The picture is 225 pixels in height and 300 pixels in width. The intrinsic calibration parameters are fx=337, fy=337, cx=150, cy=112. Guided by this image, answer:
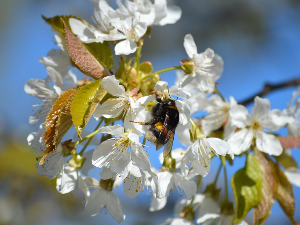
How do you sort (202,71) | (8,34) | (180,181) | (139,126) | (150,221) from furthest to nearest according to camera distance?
(8,34)
(150,221)
(202,71)
(180,181)
(139,126)

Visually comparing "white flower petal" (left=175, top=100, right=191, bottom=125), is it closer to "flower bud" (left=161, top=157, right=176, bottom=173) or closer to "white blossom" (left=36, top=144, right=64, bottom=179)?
"flower bud" (left=161, top=157, right=176, bottom=173)

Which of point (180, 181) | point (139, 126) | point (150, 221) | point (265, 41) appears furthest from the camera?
point (265, 41)

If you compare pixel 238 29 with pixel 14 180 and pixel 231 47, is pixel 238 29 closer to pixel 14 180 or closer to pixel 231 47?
pixel 231 47

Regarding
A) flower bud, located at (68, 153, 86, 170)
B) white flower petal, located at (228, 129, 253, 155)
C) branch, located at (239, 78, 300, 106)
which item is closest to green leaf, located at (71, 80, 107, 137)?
flower bud, located at (68, 153, 86, 170)

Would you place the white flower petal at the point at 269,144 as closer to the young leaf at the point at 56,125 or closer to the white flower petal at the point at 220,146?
the white flower petal at the point at 220,146

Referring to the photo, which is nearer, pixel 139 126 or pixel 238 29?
pixel 139 126

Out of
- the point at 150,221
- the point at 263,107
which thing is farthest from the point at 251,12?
the point at 263,107

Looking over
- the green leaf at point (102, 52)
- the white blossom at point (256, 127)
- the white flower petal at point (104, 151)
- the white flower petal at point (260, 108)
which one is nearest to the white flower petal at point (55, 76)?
the green leaf at point (102, 52)
